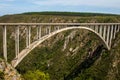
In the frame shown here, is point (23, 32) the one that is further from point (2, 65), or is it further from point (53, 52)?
point (2, 65)

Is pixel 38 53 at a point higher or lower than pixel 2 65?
lower

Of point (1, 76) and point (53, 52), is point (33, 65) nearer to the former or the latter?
point (53, 52)

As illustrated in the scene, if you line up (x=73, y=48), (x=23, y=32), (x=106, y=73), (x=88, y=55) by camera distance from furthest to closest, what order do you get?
(x=23, y=32) < (x=73, y=48) < (x=88, y=55) < (x=106, y=73)

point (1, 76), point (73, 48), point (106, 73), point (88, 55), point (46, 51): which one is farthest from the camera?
point (46, 51)

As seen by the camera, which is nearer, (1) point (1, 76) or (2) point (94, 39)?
(1) point (1, 76)

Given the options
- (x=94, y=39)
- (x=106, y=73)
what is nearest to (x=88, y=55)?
(x=94, y=39)

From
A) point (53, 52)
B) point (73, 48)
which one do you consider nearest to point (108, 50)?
point (73, 48)
